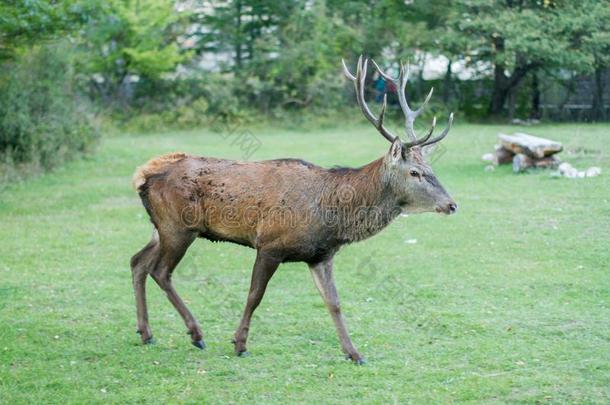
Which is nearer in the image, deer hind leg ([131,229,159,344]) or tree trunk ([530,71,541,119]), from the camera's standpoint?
deer hind leg ([131,229,159,344])

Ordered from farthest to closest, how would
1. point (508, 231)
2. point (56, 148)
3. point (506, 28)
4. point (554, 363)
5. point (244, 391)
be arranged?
1. point (506, 28)
2. point (56, 148)
3. point (508, 231)
4. point (554, 363)
5. point (244, 391)

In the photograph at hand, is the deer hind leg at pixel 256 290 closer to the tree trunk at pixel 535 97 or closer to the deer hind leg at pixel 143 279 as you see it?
the deer hind leg at pixel 143 279

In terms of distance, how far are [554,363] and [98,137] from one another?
1601 cm

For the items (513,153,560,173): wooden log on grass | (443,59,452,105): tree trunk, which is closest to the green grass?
(513,153,560,173): wooden log on grass

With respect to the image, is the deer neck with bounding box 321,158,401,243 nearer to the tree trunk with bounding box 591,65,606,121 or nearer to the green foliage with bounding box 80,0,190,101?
the tree trunk with bounding box 591,65,606,121

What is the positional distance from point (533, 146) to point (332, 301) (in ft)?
32.8

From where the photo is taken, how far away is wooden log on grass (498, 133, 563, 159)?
15828 mm

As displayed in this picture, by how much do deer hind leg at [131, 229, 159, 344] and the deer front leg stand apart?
135 centimetres

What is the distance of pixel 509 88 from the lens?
29.2 meters

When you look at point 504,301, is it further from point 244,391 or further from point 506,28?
point 506,28

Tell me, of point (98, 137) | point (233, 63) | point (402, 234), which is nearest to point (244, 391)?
point (402, 234)

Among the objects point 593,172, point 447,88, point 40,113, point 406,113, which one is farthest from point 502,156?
point 447,88

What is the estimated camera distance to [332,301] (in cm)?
690

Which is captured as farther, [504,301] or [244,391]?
[504,301]
